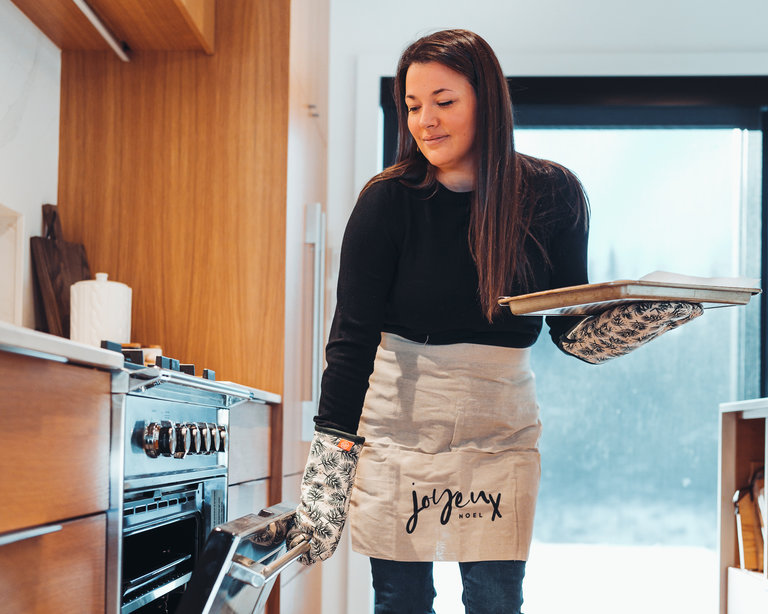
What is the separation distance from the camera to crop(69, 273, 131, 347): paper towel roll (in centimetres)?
179

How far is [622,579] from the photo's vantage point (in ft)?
9.17

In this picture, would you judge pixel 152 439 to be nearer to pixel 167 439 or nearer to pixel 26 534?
pixel 167 439

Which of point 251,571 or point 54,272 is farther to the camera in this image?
point 54,272

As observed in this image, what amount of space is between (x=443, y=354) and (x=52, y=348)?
20.3 inches

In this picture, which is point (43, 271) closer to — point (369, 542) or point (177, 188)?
point (177, 188)

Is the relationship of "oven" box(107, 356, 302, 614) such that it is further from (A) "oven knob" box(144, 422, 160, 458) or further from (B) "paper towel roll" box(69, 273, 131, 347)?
(B) "paper towel roll" box(69, 273, 131, 347)

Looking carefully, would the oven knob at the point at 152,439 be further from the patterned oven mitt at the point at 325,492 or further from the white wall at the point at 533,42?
the white wall at the point at 533,42

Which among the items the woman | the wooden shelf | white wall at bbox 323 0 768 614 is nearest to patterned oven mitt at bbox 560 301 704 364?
the woman

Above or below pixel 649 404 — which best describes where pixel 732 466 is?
below

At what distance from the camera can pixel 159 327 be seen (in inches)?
78.6

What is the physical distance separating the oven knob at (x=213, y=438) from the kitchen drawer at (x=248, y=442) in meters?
0.12

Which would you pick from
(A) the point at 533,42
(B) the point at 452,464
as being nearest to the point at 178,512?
(B) the point at 452,464

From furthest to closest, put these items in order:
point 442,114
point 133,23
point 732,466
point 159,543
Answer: point 732,466 < point 133,23 < point 159,543 < point 442,114

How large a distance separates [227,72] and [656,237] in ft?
4.97
